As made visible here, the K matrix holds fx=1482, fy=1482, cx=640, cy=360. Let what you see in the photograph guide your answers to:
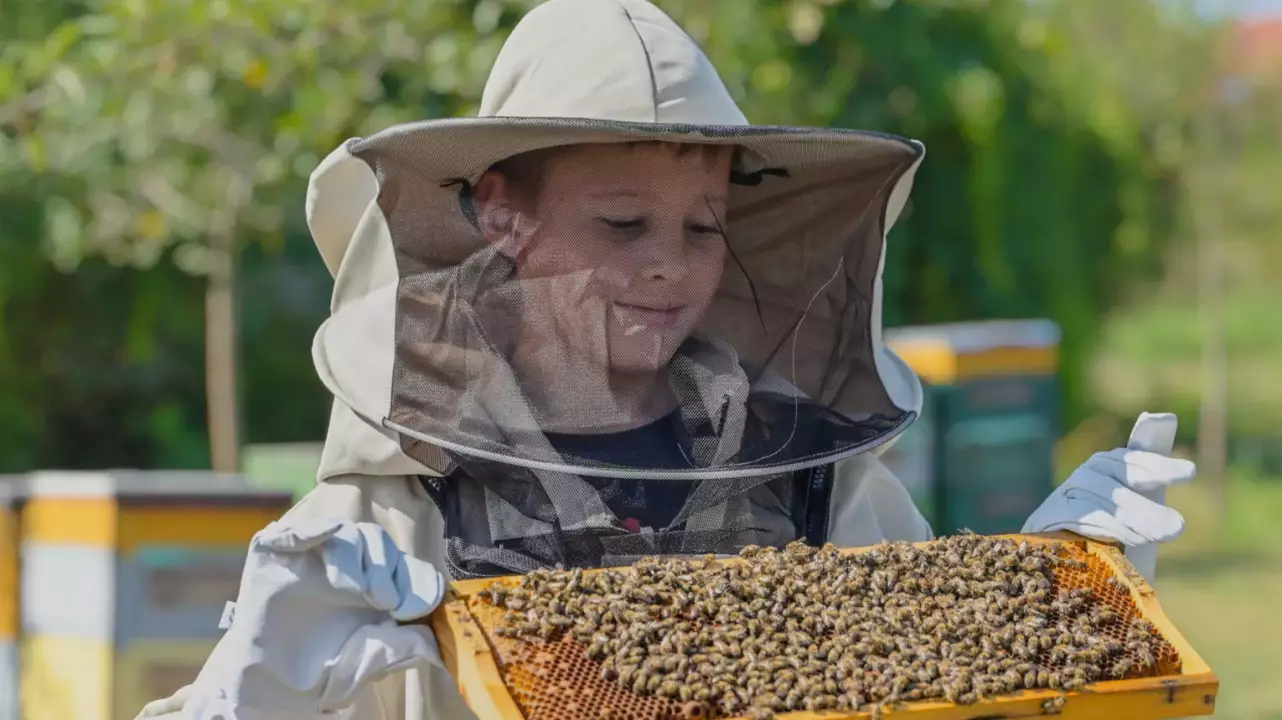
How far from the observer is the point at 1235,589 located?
33.2ft

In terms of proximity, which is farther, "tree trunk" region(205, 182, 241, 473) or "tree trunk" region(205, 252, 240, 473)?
"tree trunk" region(205, 252, 240, 473)

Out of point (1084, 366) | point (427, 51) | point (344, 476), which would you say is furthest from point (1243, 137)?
point (344, 476)

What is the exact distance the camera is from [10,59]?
6.68m

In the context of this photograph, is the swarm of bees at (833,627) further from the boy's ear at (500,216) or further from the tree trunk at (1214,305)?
the tree trunk at (1214,305)

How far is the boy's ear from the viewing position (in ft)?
8.18

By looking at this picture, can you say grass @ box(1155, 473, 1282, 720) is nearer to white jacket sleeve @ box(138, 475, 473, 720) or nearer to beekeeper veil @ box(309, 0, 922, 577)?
beekeeper veil @ box(309, 0, 922, 577)

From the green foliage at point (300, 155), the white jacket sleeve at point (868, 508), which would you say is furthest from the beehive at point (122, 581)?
the green foliage at point (300, 155)

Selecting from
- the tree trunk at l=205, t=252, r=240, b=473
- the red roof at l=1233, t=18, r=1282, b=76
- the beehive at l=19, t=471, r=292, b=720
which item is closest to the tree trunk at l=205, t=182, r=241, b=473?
the tree trunk at l=205, t=252, r=240, b=473

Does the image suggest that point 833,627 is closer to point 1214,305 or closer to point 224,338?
point 224,338

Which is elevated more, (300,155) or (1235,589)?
(300,155)

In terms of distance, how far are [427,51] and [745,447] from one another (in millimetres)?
4549

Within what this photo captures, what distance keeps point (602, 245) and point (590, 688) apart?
0.85m

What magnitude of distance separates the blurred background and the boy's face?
3.27 metres

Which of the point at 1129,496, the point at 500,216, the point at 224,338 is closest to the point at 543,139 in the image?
the point at 500,216
